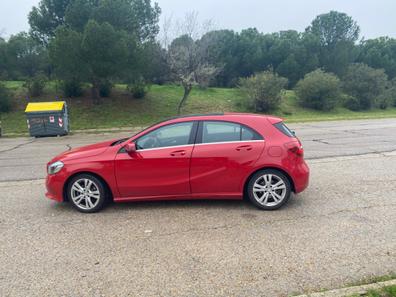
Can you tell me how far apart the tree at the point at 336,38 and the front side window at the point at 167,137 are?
165 ft

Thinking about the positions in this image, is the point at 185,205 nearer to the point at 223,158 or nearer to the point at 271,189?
the point at 223,158

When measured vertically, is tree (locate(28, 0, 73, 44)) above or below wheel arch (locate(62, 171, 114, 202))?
above

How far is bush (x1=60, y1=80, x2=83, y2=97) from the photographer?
80.7 ft

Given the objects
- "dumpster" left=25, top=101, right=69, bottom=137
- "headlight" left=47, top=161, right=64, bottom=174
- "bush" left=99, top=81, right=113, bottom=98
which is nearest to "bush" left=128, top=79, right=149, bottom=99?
"bush" left=99, top=81, right=113, bottom=98

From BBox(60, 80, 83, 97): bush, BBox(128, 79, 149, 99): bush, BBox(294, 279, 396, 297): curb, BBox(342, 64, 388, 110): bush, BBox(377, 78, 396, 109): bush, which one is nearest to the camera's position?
BBox(294, 279, 396, 297): curb

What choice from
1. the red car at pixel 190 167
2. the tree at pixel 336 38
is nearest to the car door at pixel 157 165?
the red car at pixel 190 167

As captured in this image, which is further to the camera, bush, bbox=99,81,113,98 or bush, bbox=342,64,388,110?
bush, bbox=342,64,388,110

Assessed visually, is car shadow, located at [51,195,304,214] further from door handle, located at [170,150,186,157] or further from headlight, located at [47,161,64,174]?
door handle, located at [170,150,186,157]

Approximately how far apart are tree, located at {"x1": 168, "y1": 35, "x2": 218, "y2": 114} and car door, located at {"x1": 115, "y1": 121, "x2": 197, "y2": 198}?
1836cm

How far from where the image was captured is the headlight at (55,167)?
16.1 feet

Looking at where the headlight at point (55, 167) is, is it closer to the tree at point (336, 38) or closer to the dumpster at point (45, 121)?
the dumpster at point (45, 121)

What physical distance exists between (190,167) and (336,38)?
5589 cm

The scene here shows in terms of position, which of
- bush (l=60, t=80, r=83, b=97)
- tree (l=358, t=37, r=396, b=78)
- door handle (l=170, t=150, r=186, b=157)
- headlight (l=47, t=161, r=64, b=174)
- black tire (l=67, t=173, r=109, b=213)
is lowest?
black tire (l=67, t=173, r=109, b=213)

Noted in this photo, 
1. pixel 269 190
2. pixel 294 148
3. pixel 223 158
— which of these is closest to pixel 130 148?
pixel 223 158
